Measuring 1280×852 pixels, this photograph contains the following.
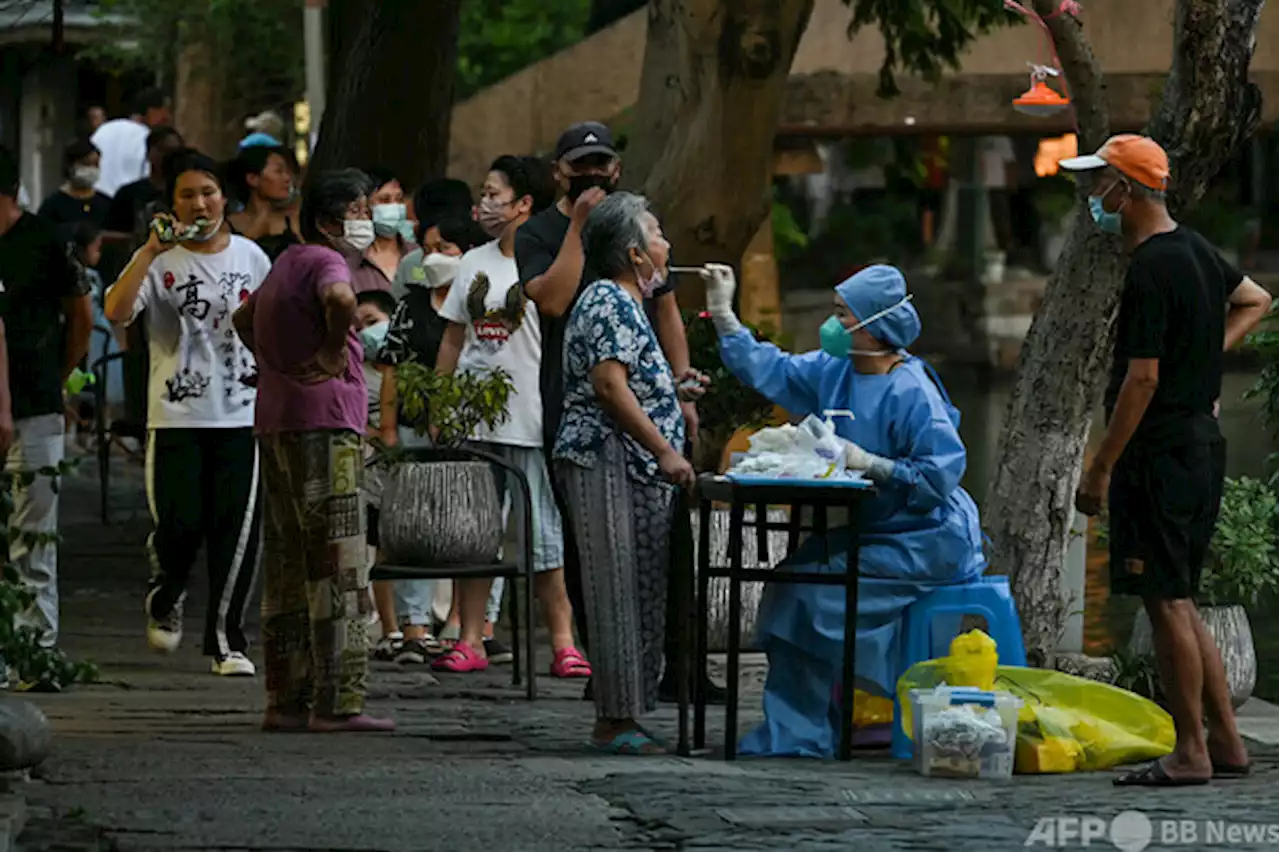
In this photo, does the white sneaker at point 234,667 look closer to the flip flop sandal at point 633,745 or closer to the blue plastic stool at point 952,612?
the flip flop sandal at point 633,745

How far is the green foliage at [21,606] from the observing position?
890cm

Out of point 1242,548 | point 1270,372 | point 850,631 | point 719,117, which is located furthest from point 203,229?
point 719,117

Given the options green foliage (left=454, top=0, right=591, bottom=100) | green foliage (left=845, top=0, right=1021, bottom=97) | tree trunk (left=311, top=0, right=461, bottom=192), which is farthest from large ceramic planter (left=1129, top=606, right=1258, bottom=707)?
green foliage (left=454, top=0, right=591, bottom=100)

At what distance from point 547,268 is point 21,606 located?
3.31 meters

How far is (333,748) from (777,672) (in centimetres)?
143

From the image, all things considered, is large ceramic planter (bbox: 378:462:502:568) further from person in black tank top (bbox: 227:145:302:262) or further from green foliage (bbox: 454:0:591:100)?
green foliage (bbox: 454:0:591:100)

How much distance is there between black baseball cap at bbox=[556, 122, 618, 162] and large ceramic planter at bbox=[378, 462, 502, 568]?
4.39 feet

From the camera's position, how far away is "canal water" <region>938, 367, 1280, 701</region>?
15164mm

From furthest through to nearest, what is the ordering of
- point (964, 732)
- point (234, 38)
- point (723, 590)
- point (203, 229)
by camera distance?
1. point (234, 38)
2. point (723, 590)
3. point (203, 229)
4. point (964, 732)

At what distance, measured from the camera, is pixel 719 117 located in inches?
693

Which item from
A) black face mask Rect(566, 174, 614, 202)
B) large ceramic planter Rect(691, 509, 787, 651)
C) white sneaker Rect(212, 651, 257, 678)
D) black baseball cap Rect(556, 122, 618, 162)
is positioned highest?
black baseball cap Rect(556, 122, 618, 162)

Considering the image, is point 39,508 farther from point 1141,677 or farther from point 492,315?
point 1141,677


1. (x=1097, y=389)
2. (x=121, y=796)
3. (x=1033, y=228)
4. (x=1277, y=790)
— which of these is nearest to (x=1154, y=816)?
(x=1277, y=790)

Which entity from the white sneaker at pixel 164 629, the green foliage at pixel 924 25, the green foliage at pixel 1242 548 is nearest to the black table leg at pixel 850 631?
the green foliage at pixel 1242 548
